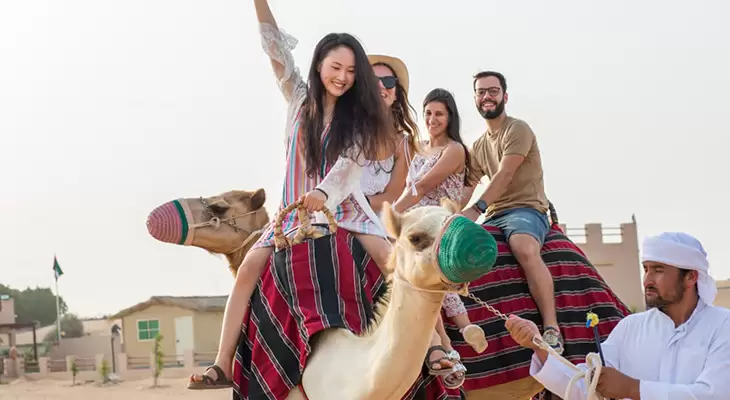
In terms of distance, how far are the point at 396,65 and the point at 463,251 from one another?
3.79 meters

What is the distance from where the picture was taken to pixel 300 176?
6.88 metres

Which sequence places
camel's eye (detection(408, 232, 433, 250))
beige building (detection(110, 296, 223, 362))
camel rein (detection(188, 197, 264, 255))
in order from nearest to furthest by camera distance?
camel's eye (detection(408, 232, 433, 250)), camel rein (detection(188, 197, 264, 255)), beige building (detection(110, 296, 223, 362))

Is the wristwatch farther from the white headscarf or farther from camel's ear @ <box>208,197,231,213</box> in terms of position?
the white headscarf

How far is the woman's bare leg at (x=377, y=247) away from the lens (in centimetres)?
655

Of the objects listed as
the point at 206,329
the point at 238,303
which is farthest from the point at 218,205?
the point at 206,329

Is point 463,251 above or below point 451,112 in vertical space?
below

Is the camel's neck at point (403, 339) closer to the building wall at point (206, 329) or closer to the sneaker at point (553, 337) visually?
the sneaker at point (553, 337)

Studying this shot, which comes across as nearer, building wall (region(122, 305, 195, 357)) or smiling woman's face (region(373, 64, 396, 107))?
smiling woman's face (region(373, 64, 396, 107))

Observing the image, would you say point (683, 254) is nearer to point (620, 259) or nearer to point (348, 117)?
point (348, 117)

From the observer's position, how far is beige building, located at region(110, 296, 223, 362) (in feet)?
168

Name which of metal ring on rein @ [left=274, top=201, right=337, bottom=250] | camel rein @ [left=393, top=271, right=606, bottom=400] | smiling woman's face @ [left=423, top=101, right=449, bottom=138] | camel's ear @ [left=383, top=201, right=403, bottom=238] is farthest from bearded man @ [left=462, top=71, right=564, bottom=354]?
camel's ear @ [left=383, top=201, right=403, bottom=238]

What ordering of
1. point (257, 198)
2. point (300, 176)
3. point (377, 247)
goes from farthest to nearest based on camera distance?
point (257, 198), point (300, 176), point (377, 247)

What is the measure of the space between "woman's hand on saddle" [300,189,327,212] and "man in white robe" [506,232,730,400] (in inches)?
51.5

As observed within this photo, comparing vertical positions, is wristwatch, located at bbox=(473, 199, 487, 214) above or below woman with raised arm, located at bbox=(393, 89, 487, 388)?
below
